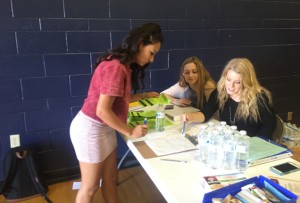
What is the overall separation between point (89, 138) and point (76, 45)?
1.08 metres

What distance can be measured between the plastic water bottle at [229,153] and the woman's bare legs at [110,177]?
69cm

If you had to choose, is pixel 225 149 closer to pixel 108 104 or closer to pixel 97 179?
pixel 108 104

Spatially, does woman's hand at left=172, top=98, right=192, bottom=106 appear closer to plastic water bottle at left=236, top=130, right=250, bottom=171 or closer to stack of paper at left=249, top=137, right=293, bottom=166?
stack of paper at left=249, top=137, right=293, bottom=166

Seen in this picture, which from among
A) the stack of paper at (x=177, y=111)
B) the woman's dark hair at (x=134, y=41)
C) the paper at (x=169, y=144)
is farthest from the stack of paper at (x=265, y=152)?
the woman's dark hair at (x=134, y=41)

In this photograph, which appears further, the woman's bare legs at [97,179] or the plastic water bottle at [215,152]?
the woman's bare legs at [97,179]

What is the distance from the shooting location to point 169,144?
1.45 meters

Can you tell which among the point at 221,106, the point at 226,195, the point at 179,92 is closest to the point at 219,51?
the point at 179,92

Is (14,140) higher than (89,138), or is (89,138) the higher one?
(89,138)

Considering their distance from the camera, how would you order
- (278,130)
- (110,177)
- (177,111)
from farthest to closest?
(177,111) → (278,130) → (110,177)

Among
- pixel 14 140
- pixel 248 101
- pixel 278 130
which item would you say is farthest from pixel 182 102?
pixel 14 140

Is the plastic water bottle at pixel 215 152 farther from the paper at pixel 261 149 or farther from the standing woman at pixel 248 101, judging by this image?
the standing woman at pixel 248 101

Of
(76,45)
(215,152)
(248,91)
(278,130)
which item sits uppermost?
(76,45)

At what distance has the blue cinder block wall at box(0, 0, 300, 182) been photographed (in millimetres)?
2127

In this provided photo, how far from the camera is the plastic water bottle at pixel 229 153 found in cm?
117
